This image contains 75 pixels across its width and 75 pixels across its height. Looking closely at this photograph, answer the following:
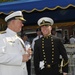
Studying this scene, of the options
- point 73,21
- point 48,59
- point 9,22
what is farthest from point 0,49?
point 73,21

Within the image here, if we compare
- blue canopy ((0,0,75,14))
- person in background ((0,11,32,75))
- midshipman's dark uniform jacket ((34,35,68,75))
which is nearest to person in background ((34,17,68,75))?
midshipman's dark uniform jacket ((34,35,68,75))

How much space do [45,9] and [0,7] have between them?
1121mm

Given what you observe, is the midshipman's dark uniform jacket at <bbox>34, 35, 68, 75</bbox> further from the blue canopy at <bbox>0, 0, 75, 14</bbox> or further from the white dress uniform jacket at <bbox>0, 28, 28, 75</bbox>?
the blue canopy at <bbox>0, 0, 75, 14</bbox>

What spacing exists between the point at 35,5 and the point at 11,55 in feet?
8.83

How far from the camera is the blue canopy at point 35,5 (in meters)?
5.50

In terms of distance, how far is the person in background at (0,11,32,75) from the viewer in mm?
3268

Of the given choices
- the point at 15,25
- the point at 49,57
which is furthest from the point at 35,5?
the point at 15,25

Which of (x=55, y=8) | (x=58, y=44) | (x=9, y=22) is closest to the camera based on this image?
(x=9, y=22)

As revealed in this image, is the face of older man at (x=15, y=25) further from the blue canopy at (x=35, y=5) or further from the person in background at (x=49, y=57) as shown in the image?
the blue canopy at (x=35, y=5)

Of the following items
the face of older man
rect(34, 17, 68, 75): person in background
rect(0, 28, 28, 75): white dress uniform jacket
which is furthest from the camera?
rect(34, 17, 68, 75): person in background

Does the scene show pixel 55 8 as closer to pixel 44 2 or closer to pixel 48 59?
pixel 44 2

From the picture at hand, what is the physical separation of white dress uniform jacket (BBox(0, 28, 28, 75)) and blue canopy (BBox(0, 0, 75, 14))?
88.0 inches

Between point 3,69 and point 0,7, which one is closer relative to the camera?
point 3,69

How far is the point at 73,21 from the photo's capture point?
7.07 meters
